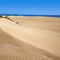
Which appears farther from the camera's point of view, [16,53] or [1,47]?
[1,47]

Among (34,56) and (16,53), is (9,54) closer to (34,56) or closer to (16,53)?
(16,53)

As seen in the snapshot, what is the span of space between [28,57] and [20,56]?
32 cm

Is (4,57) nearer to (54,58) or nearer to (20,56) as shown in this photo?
(20,56)

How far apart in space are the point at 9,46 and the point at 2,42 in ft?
2.57

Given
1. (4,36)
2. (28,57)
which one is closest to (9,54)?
(28,57)

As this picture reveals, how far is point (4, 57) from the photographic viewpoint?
7102 millimetres

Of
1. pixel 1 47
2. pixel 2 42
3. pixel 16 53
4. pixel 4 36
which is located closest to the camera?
pixel 16 53

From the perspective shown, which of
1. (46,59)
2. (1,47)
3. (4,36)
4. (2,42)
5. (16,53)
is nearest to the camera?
(46,59)

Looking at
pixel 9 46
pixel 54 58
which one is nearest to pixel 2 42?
pixel 9 46

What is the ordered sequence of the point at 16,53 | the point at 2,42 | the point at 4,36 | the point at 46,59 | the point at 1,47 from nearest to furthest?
the point at 46,59, the point at 16,53, the point at 1,47, the point at 2,42, the point at 4,36

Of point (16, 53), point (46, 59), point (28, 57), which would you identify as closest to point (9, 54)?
point (16, 53)

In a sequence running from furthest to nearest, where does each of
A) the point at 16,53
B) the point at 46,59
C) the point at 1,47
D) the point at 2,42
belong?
the point at 2,42, the point at 1,47, the point at 16,53, the point at 46,59

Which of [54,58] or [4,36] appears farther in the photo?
[4,36]

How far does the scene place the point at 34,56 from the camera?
7367 millimetres
